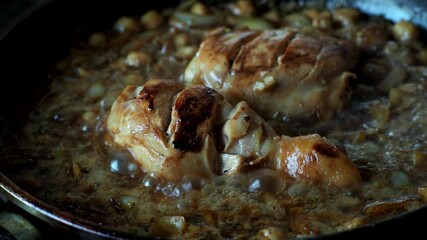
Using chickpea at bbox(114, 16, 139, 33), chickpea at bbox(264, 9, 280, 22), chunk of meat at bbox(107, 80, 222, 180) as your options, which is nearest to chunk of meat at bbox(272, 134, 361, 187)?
chunk of meat at bbox(107, 80, 222, 180)

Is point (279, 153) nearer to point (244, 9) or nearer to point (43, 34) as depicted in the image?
point (244, 9)

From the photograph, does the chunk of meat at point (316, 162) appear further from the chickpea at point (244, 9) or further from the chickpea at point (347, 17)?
the chickpea at point (244, 9)

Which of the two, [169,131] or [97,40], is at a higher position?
[169,131]

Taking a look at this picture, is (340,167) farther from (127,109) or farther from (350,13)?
(350,13)

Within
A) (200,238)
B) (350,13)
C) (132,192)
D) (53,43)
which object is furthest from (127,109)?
(350,13)

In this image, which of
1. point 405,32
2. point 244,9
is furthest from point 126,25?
point 405,32

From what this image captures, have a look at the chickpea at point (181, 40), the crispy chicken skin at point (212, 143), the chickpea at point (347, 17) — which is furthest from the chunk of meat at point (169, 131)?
the chickpea at point (347, 17)
